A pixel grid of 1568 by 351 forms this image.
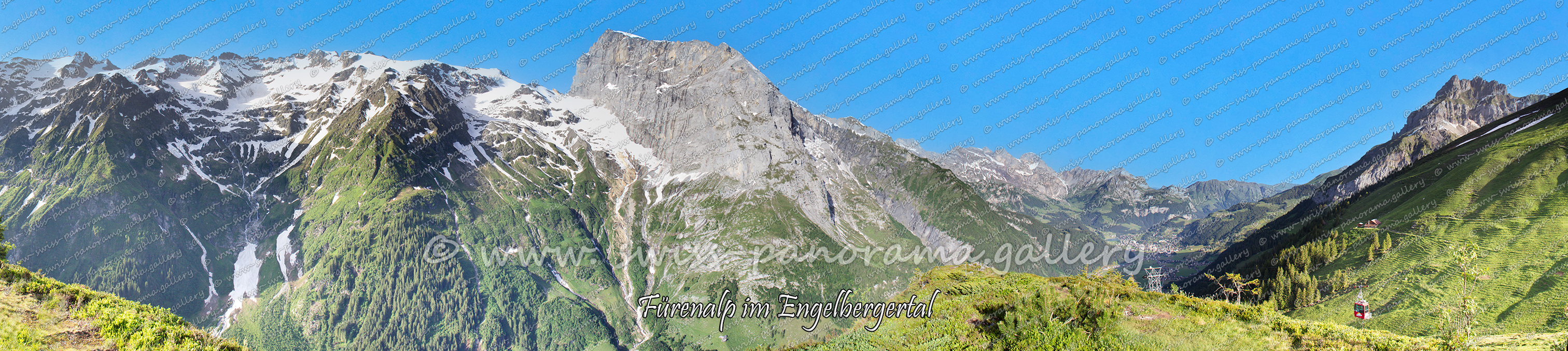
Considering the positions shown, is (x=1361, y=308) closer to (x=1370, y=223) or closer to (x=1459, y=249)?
(x=1459, y=249)

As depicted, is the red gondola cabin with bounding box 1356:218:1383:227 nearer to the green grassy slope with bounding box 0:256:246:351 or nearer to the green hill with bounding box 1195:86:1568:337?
the green hill with bounding box 1195:86:1568:337

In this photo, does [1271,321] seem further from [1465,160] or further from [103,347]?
[1465,160]

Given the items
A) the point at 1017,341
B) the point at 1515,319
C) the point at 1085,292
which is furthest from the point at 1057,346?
the point at 1515,319

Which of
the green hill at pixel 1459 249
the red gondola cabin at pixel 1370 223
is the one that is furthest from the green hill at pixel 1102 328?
the red gondola cabin at pixel 1370 223

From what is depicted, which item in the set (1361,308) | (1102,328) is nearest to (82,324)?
(1102,328)

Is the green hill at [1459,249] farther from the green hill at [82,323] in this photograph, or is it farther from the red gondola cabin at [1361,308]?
the green hill at [82,323]

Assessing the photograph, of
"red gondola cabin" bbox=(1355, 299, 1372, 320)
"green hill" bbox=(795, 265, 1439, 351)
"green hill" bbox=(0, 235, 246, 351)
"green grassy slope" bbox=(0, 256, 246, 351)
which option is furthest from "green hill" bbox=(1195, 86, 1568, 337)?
"green hill" bbox=(0, 235, 246, 351)
